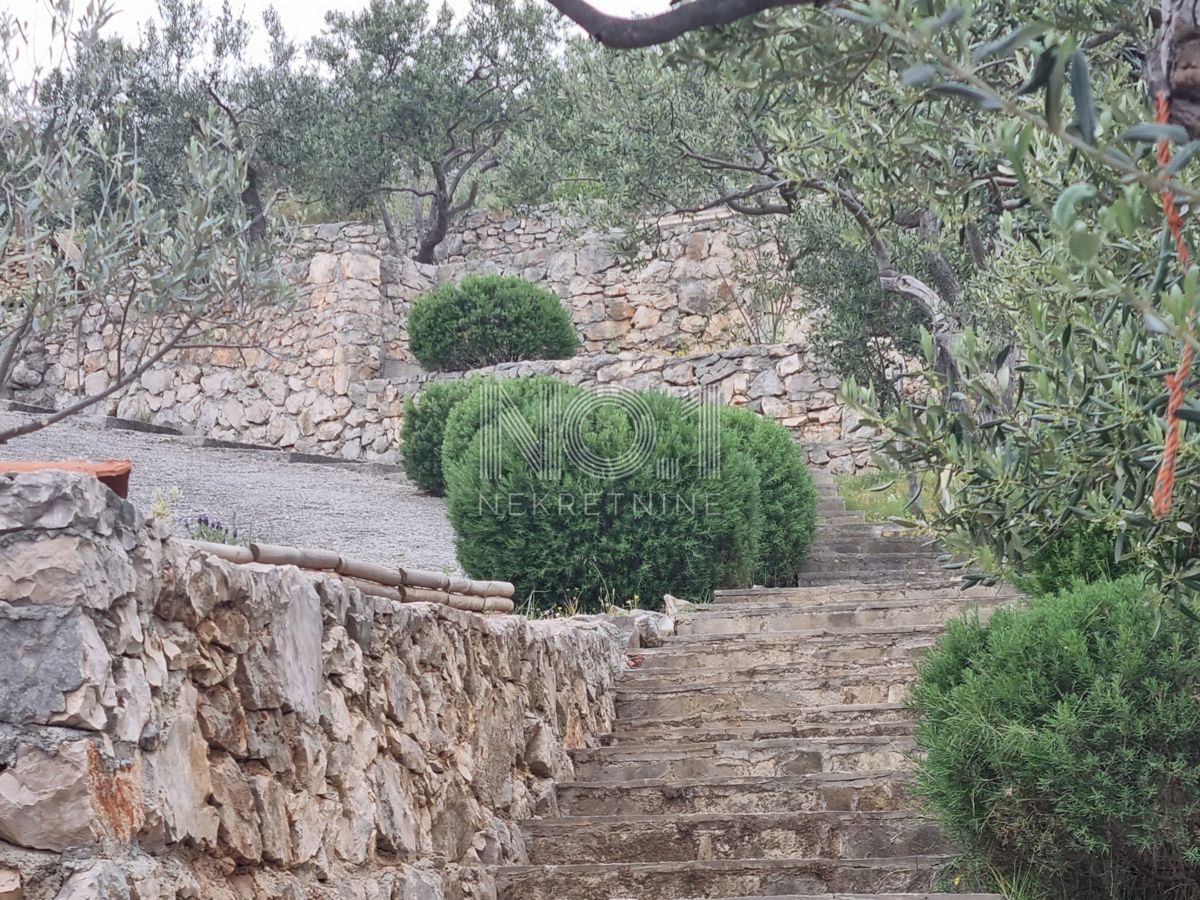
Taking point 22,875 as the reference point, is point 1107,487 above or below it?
above

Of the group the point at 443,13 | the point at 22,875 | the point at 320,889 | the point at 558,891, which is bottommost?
the point at 558,891

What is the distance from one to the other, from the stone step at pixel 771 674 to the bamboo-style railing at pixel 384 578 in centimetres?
171

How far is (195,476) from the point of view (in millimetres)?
11391

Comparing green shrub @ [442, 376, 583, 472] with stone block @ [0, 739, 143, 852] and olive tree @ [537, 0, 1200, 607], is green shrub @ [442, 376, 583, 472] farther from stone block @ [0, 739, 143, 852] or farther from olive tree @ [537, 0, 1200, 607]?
stone block @ [0, 739, 143, 852]

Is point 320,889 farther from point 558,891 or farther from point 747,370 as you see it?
point 747,370

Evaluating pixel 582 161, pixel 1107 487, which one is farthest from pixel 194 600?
pixel 582 161

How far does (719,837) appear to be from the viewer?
527cm

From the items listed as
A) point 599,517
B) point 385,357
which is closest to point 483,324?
point 385,357

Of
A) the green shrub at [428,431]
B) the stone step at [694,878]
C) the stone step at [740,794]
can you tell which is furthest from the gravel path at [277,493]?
the stone step at [694,878]

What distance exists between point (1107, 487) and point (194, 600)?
226 centimetres

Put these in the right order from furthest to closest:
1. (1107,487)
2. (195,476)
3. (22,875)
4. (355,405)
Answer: (355,405) < (195,476) < (1107,487) < (22,875)

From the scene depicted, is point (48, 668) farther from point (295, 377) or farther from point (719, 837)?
point (295, 377)

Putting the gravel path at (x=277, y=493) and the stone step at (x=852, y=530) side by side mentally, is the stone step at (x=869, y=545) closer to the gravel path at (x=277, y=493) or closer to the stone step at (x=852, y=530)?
the stone step at (x=852, y=530)

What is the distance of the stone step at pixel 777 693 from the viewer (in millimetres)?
6742
